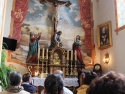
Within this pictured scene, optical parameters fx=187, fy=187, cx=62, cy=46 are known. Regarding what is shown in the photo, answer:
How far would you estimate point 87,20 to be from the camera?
32.9 feet

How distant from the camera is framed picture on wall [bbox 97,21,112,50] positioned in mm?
9070

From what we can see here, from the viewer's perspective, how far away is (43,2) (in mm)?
9461

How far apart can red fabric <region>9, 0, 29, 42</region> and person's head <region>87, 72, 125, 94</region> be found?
7796mm

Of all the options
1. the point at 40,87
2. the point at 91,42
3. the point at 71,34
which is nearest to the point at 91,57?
the point at 91,42

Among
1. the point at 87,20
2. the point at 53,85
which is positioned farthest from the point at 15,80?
the point at 87,20

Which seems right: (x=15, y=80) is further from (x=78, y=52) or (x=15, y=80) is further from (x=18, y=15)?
(x=18, y=15)

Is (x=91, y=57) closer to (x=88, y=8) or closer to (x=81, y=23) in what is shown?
(x=81, y=23)

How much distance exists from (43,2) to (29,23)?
4.47ft

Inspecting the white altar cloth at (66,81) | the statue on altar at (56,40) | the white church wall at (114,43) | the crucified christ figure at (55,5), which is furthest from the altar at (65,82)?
the crucified christ figure at (55,5)

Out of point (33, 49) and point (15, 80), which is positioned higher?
point (33, 49)

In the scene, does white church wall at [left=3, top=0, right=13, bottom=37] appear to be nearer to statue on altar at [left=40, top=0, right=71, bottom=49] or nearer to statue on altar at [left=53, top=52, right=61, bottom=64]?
statue on altar at [left=40, top=0, right=71, bottom=49]

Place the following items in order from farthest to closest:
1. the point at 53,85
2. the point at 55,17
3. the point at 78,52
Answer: the point at 55,17
the point at 78,52
the point at 53,85

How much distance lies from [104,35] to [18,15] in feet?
14.2

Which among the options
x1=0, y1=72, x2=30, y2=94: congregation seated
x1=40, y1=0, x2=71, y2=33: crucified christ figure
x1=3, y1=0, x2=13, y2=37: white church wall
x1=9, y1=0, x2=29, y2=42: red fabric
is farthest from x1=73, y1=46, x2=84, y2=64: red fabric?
x1=0, y1=72, x2=30, y2=94: congregation seated
